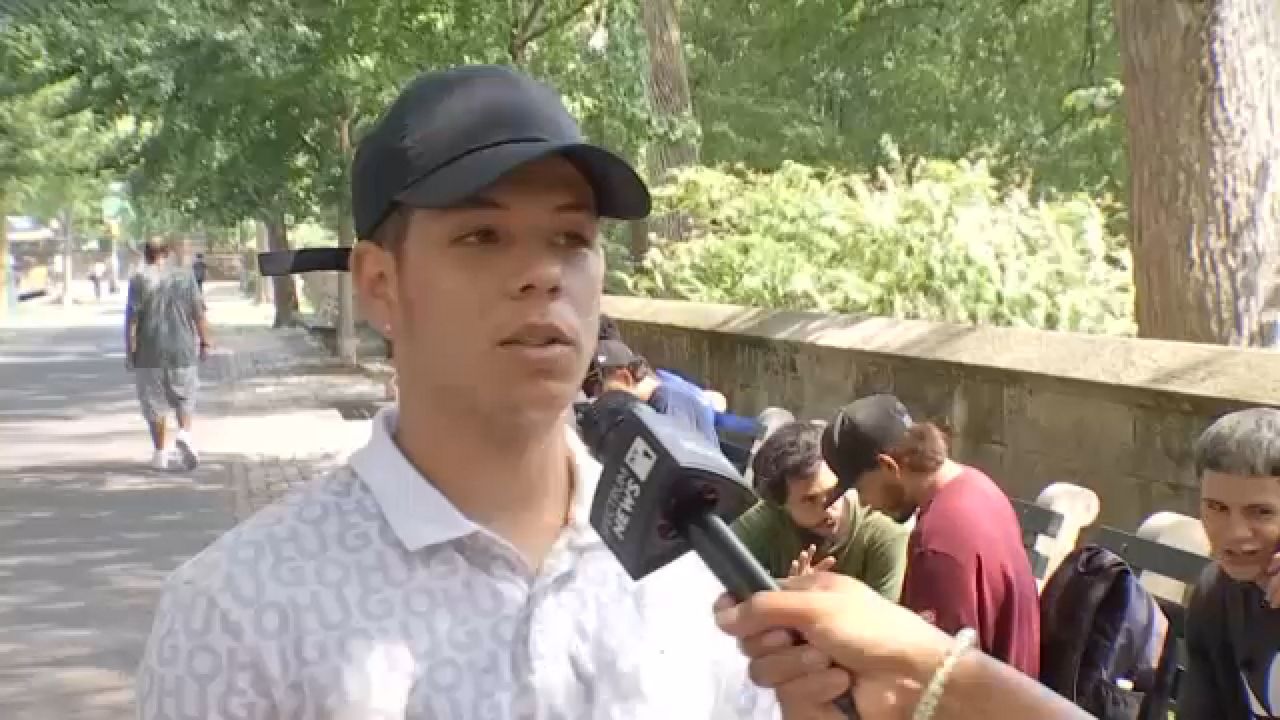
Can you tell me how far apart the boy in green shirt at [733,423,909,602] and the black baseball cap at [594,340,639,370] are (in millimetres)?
2626

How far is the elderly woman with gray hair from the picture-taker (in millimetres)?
3656

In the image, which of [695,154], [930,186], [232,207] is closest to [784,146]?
[695,154]

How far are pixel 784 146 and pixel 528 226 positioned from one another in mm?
20332

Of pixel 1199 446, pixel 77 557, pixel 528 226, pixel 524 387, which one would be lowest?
pixel 77 557

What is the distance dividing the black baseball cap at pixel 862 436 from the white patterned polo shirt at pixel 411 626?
9.96ft

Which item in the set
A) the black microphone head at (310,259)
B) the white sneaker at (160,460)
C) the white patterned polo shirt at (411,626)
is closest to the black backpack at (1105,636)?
the white patterned polo shirt at (411,626)

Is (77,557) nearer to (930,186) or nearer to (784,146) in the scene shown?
(930,186)

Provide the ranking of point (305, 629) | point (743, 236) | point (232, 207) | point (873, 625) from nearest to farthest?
point (873, 625)
point (305, 629)
point (743, 236)
point (232, 207)

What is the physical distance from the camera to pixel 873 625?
1.40m

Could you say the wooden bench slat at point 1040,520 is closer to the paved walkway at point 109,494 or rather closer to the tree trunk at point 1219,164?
the tree trunk at point 1219,164

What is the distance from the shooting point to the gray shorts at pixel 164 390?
50.3 ft

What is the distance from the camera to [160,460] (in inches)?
616

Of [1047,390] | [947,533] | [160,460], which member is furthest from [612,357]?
[160,460]

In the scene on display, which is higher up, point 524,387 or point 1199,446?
point 524,387
